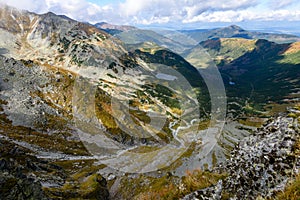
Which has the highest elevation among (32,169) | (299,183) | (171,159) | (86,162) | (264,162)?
(299,183)

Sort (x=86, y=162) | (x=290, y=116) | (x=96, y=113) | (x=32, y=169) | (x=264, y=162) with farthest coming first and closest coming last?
(x=96, y=113) → (x=86, y=162) → (x=32, y=169) → (x=290, y=116) → (x=264, y=162)

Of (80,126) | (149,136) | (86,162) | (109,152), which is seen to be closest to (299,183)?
(86,162)

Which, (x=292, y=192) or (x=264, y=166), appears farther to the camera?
(x=264, y=166)

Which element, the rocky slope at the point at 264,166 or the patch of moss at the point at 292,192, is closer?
the patch of moss at the point at 292,192

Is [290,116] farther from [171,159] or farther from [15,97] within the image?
[15,97]

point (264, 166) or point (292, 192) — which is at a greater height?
point (292, 192)

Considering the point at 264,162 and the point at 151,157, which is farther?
the point at 151,157

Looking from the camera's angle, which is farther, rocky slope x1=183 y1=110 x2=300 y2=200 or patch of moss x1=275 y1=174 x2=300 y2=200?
rocky slope x1=183 y1=110 x2=300 y2=200

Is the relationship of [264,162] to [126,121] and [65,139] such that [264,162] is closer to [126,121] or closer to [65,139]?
[65,139]

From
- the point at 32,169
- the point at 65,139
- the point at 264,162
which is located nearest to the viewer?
the point at 264,162

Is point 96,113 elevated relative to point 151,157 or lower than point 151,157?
elevated
